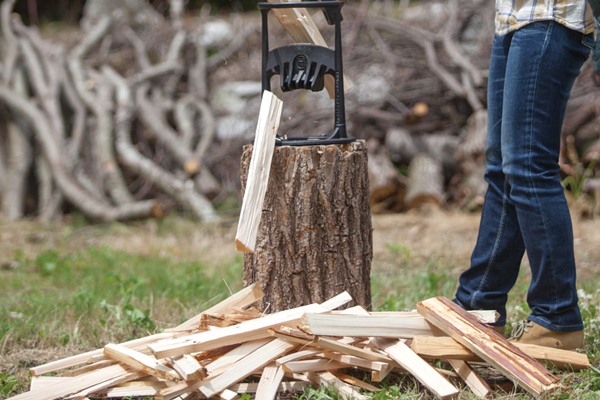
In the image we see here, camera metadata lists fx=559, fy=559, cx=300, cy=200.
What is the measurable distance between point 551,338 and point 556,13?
1.15 meters

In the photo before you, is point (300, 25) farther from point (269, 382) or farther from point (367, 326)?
Answer: point (269, 382)

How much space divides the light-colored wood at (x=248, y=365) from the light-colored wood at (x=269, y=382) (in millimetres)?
30

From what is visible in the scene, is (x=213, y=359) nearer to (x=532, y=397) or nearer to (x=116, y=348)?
(x=116, y=348)

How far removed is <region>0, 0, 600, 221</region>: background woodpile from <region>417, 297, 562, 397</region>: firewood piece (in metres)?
3.12

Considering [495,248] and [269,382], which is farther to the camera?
[495,248]

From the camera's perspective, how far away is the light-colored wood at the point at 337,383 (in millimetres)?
1794

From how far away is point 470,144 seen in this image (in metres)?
4.90

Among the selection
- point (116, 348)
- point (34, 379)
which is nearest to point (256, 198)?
point (116, 348)

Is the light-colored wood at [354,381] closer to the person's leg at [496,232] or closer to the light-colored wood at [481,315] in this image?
the light-colored wood at [481,315]

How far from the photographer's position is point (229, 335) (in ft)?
6.00

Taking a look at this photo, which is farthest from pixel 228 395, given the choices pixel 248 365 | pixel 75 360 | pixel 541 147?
pixel 541 147

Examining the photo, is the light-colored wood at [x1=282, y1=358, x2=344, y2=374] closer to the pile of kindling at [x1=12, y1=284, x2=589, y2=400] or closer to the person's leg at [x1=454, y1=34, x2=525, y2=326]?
the pile of kindling at [x1=12, y1=284, x2=589, y2=400]

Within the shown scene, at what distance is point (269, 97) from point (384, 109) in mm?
3862

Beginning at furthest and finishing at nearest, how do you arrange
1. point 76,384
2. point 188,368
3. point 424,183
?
point 424,183
point 76,384
point 188,368
